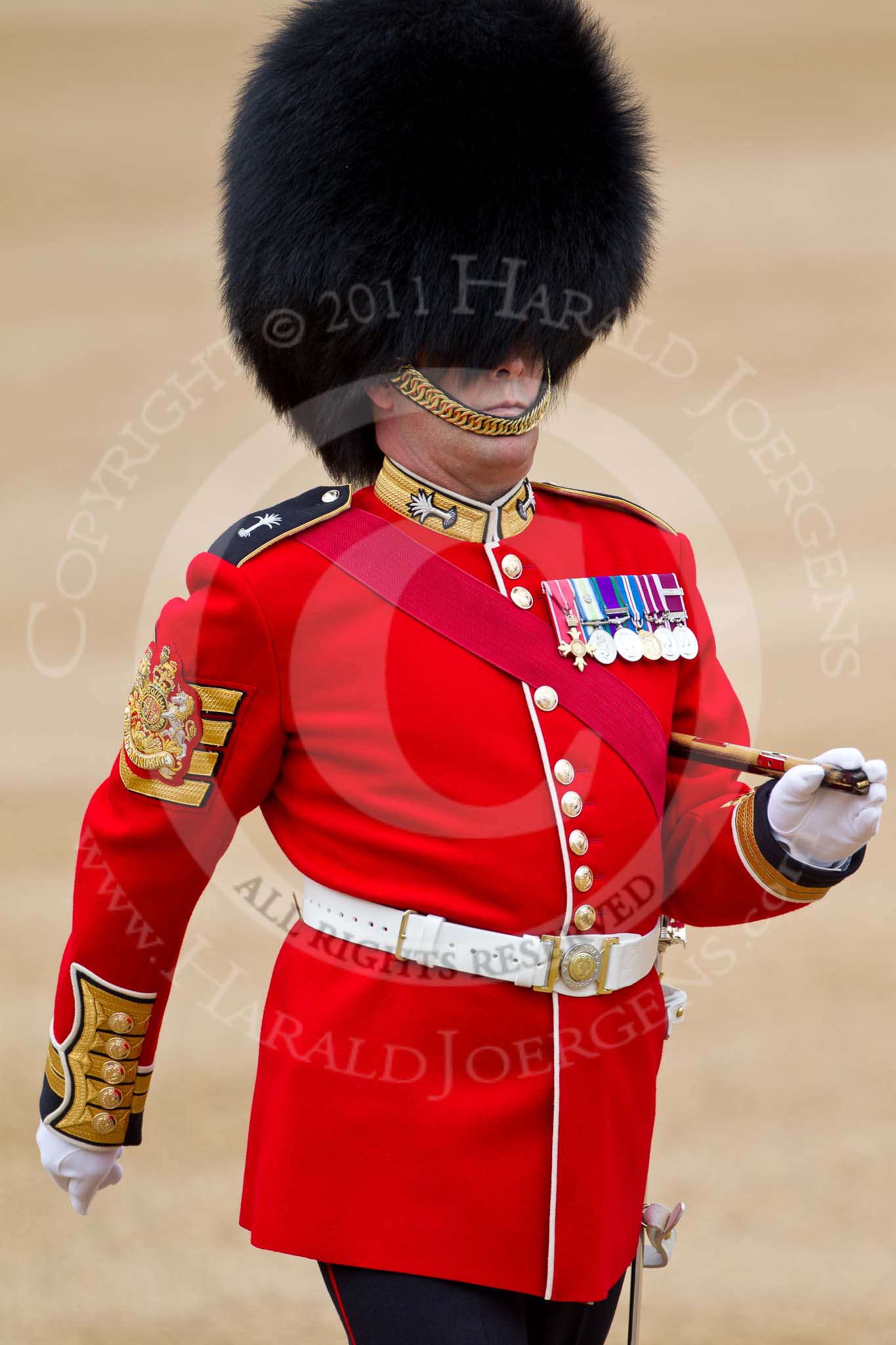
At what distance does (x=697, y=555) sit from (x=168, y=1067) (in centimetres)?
126

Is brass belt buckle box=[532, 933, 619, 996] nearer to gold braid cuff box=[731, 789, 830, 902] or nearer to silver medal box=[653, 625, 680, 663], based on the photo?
gold braid cuff box=[731, 789, 830, 902]

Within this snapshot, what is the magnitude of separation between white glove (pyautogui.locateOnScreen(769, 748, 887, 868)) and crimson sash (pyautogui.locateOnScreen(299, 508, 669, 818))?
144 mm

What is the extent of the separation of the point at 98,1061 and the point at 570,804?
19.7 inches

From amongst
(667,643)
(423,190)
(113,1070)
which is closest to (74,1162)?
(113,1070)

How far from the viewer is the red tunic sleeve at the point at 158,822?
1586 millimetres

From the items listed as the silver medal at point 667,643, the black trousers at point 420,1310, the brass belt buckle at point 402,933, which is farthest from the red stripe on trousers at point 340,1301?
the silver medal at point 667,643

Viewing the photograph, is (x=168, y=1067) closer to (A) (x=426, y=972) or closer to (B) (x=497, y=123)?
(A) (x=426, y=972)

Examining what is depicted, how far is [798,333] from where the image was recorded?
3.22 metres

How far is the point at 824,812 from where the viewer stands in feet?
5.19

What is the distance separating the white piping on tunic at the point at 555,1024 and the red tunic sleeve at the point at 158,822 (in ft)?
0.76

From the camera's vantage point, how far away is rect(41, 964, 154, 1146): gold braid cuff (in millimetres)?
1661

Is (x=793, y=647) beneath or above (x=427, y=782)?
above

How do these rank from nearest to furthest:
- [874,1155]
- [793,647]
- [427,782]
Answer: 1. [427,782]
2. [874,1155]
3. [793,647]

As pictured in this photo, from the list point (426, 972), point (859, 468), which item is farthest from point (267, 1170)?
point (859, 468)
